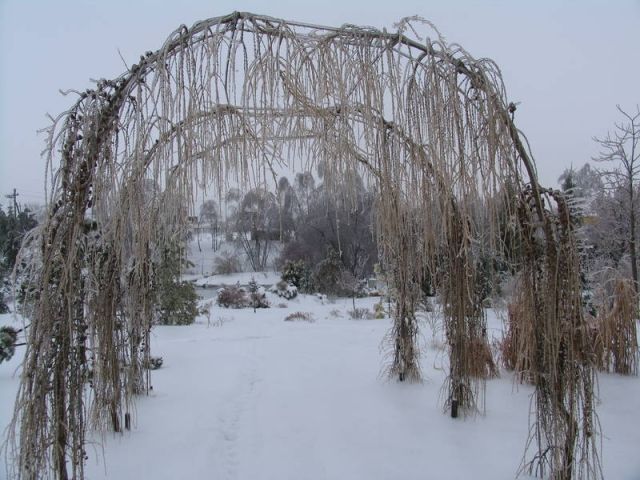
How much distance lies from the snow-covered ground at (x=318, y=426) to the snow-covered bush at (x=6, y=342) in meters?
0.35

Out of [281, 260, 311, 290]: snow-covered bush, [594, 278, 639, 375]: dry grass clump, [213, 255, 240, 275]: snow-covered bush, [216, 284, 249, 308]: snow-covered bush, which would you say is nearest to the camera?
[594, 278, 639, 375]: dry grass clump

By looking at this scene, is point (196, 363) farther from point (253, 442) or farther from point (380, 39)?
point (380, 39)

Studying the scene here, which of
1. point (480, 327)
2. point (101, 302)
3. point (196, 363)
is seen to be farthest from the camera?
point (196, 363)

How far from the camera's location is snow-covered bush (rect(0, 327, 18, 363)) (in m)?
4.32

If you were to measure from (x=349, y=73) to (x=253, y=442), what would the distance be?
9.05ft

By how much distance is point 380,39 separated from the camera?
208cm

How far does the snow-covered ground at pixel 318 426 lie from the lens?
272 cm

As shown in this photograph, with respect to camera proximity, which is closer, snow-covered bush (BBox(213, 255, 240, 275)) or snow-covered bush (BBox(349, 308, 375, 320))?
snow-covered bush (BBox(349, 308, 375, 320))

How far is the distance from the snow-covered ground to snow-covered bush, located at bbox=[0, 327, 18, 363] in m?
0.35

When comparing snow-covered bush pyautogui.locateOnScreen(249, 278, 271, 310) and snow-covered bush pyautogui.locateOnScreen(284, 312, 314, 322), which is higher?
snow-covered bush pyautogui.locateOnScreen(249, 278, 271, 310)

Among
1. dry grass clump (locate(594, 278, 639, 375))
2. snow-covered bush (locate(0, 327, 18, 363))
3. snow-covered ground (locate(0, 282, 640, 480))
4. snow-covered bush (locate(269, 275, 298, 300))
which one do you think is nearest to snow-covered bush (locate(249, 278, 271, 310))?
snow-covered bush (locate(269, 275, 298, 300))

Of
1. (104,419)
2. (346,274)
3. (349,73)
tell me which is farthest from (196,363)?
(346,274)

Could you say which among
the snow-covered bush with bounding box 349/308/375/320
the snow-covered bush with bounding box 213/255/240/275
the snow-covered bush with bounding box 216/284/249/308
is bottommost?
the snow-covered bush with bounding box 349/308/375/320

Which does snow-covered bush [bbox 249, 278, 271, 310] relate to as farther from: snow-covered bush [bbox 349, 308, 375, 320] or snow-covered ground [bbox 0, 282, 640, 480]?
snow-covered ground [bbox 0, 282, 640, 480]
